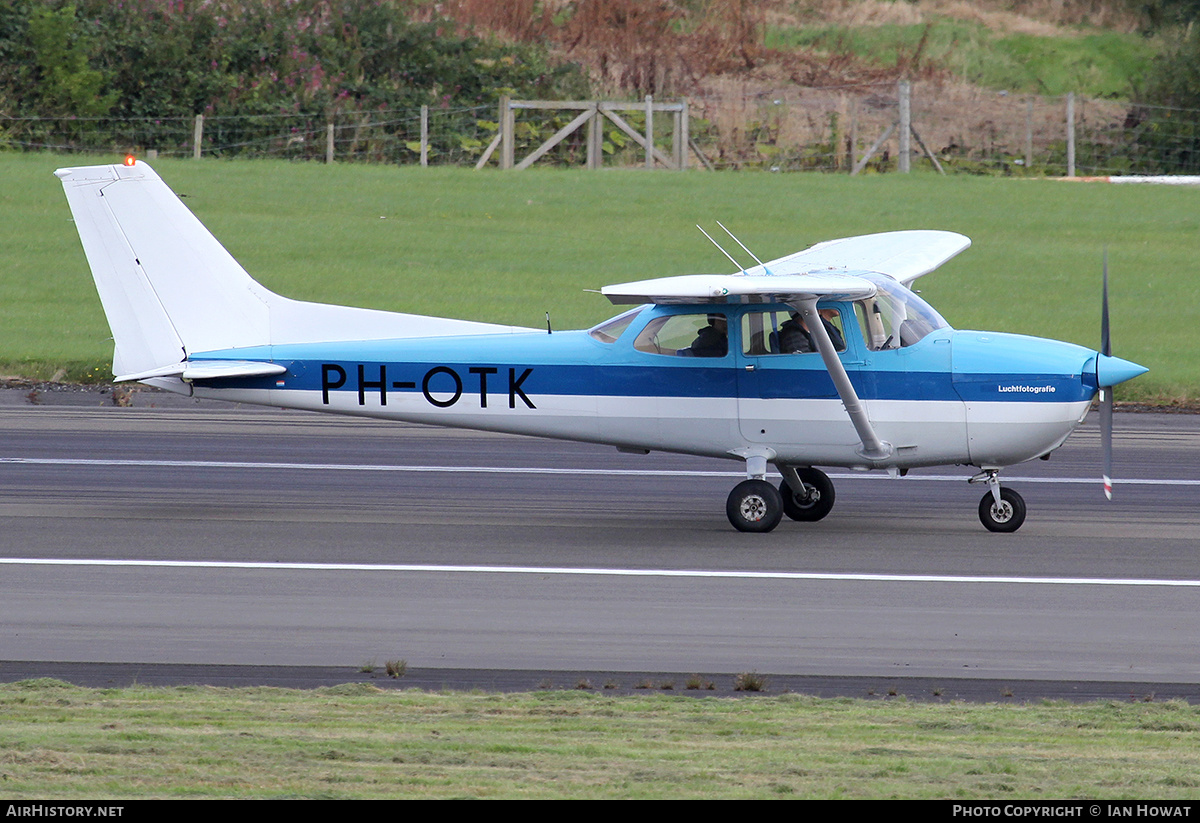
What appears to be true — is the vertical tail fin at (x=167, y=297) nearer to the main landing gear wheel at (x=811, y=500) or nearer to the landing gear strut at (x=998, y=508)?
the main landing gear wheel at (x=811, y=500)

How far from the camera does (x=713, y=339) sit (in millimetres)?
11742

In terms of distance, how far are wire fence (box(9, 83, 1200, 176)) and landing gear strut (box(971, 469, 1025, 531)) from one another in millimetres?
22654

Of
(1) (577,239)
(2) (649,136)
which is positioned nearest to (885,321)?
(1) (577,239)

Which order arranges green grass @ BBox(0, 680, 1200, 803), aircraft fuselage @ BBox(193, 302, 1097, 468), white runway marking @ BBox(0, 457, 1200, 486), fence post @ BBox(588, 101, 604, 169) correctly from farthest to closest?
1. fence post @ BBox(588, 101, 604, 169)
2. white runway marking @ BBox(0, 457, 1200, 486)
3. aircraft fuselage @ BBox(193, 302, 1097, 468)
4. green grass @ BBox(0, 680, 1200, 803)

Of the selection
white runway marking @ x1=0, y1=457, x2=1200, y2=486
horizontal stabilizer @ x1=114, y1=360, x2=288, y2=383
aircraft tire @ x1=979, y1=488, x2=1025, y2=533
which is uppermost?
horizontal stabilizer @ x1=114, y1=360, x2=288, y2=383

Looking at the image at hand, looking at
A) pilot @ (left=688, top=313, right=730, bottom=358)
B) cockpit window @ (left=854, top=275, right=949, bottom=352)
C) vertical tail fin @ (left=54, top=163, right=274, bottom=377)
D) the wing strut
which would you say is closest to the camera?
the wing strut

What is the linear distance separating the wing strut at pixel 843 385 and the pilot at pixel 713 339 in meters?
0.72

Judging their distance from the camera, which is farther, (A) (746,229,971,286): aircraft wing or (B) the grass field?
(B) the grass field

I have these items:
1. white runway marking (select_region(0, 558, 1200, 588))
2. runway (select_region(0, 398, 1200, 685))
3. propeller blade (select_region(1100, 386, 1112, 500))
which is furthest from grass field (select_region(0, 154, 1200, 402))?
white runway marking (select_region(0, 558, 1200, 588))

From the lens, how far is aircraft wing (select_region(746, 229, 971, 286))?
12695 mm

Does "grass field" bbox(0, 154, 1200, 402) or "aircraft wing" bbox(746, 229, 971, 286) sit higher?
"grass field" bbox(0, 154, 1200, 402)

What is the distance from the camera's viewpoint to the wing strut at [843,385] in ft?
36.4

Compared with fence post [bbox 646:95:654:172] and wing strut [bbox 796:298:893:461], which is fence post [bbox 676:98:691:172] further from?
wing strut [bbox 796:298:893:461]

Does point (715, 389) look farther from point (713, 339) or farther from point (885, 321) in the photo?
point (885, 321)
